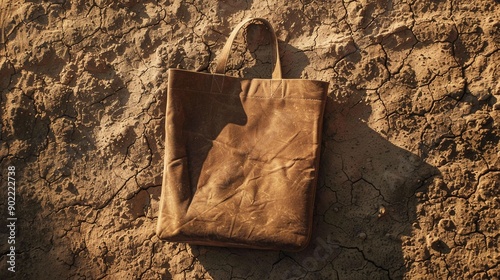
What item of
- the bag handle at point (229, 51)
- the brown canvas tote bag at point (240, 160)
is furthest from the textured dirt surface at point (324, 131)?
the brown canvas tote bag at point (240, 160)

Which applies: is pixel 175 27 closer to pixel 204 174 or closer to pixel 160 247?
pixel 204 174

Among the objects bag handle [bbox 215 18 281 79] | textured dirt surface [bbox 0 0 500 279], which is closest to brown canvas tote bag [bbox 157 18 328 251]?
bag handle [bbox 215 18 281 79]

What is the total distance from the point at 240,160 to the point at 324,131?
47 cm

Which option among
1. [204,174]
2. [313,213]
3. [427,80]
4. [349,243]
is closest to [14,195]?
[204,174]

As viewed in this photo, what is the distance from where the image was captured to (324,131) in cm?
217

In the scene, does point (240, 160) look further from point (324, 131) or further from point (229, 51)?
point (229, 51)

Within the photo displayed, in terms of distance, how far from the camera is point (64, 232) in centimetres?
234

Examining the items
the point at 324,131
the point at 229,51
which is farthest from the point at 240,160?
the point at 229,51

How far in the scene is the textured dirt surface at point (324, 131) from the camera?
201cm

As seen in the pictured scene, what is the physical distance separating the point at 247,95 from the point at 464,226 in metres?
1.19

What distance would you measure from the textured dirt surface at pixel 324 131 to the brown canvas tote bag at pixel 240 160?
0.19 metres

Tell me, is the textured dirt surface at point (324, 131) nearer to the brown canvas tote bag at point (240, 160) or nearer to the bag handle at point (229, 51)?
the bag handle at point (229, 51)

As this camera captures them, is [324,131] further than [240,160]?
Yes

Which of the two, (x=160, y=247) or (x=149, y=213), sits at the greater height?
(x=149, y=213)
